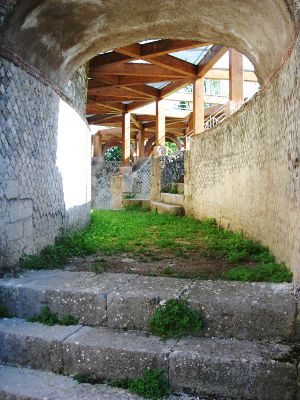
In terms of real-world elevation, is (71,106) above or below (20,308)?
above

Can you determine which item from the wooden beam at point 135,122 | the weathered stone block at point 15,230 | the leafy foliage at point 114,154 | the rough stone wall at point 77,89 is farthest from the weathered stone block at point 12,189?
the leafy foliage at point 114,154

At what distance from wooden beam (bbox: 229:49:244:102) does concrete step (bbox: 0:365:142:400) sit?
36.9 ft

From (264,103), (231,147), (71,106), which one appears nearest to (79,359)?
(264,103)

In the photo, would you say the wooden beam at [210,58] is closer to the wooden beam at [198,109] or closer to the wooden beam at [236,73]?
the wooden beam at [236,73]

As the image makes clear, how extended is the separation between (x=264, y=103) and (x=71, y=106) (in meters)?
3.40

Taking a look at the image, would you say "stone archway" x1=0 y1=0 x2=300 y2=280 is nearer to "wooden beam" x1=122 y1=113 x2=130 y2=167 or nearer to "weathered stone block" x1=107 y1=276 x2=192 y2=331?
"weathered stone block" x1=107 y1=276 x2=192 y2=331

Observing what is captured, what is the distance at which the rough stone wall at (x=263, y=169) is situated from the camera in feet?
11.8

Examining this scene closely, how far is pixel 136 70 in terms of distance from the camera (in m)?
12.8

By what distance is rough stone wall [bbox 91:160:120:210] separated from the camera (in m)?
25.2

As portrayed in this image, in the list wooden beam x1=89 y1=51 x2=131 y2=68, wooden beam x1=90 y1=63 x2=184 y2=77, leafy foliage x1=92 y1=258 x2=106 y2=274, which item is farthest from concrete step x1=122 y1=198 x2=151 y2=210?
leafy foliage x1=92 y1=258 x2=106 y2=274

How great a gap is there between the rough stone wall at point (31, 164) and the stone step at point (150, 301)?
693mm

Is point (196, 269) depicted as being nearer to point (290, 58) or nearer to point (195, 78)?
→ point (290, 58)

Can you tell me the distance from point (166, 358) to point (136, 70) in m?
11.7

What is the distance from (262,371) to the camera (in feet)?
7.95
